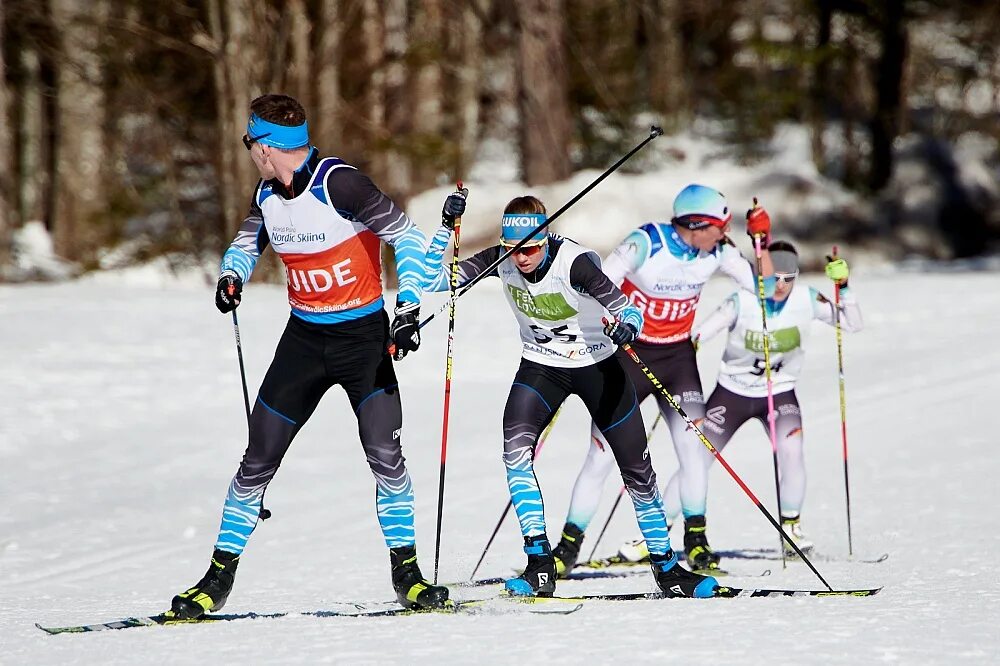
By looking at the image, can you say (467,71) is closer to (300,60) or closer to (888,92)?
(300,60)

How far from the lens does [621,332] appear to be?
5820mm

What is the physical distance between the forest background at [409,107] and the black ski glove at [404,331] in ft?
38.5

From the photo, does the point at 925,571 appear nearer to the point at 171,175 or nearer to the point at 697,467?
the point at 697,467

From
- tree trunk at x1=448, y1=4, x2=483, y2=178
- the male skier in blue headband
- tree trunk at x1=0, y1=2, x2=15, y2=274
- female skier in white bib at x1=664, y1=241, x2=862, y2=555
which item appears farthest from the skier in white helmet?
tree trunk at x1=448, y1=4, x2=483, y2=178

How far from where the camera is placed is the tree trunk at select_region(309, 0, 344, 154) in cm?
1998

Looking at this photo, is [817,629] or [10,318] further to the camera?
[10,318]

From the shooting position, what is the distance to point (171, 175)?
66.4 feet

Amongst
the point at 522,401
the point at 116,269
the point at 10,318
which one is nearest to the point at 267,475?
the point at 522,401

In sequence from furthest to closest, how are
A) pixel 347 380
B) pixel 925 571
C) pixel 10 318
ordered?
1. pixel 10 318
2. pixel 925 571
3. pixel 347 380

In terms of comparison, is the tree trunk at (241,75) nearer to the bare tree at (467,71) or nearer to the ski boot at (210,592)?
the bare tree at (467,71)

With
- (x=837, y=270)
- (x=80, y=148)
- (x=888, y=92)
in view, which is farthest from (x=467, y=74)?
(x=837, y=270)

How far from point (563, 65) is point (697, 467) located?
39.5 feet

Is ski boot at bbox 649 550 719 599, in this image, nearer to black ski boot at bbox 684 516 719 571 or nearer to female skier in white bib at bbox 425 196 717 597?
female skier in white bib at bbox 425 196 717 597

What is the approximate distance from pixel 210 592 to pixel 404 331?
144 centimetres
